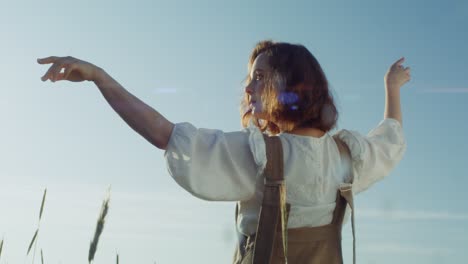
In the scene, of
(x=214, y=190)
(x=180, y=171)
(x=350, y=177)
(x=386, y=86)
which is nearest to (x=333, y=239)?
(x=350, y=177)

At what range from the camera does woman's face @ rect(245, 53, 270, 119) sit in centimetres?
344

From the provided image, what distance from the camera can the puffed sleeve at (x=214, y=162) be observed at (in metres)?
3.02

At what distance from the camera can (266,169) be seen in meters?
3.03

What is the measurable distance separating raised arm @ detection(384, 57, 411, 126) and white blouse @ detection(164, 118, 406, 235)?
2.80 feet

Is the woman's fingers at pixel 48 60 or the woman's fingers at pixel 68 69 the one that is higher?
the woman's fingers at pixel 48 60

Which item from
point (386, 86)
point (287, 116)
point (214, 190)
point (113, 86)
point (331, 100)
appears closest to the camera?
point (113, 86)

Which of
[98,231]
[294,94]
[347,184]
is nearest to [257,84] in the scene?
[294,94]

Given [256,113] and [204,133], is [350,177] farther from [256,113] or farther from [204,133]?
[204,133]

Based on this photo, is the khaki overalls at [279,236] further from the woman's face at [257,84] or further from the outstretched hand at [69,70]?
the outstretched hand at [69,70]

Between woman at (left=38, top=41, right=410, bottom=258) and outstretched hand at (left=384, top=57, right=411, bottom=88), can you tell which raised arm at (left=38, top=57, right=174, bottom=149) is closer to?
woman at (left=38, top=41, right=410, bottom=258)

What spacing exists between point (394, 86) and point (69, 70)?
230cm

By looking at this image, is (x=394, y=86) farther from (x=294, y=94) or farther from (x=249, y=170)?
(x=249, y=170)

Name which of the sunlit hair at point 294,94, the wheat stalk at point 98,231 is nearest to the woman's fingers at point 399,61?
the sunlit hair at point 294,94

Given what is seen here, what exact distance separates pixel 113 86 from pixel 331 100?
143cm
